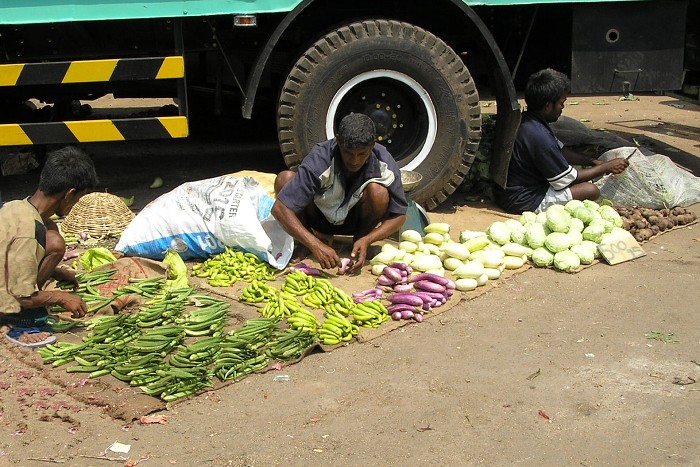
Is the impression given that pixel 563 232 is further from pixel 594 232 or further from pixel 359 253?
pixel 359 253

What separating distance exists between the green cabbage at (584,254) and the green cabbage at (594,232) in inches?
5.5

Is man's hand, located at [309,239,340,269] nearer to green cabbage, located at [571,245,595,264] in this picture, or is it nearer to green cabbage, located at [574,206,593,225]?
green cabbage, located at [571,245,595,264]

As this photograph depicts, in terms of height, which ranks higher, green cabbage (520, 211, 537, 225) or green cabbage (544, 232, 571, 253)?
green cabbage (520, 211, 537, 225)

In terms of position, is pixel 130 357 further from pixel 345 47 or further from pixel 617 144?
pixel 617 144

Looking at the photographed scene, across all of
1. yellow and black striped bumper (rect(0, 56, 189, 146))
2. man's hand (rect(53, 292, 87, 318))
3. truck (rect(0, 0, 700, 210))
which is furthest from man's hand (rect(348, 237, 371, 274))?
yellow and black striped bumper (rect(0, 56, 189, 146))

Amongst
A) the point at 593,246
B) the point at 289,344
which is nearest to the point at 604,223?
the point at 593,246

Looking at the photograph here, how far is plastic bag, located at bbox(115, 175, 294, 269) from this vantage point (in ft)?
19.2

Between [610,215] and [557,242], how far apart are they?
2.41 feet

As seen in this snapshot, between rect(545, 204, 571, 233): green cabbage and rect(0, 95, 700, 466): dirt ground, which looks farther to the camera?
rect(545, 204, 571, 233): green cabbage

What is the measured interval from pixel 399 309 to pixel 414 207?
4.59 ft

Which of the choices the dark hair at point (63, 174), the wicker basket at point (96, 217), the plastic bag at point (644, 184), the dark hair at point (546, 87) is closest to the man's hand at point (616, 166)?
the plastic bag at point (644, 184)

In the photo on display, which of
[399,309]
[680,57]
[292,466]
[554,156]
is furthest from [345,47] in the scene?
[292,466]

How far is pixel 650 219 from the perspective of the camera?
6809 millimetres

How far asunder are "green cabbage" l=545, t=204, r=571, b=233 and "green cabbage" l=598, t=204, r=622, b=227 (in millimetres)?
330
